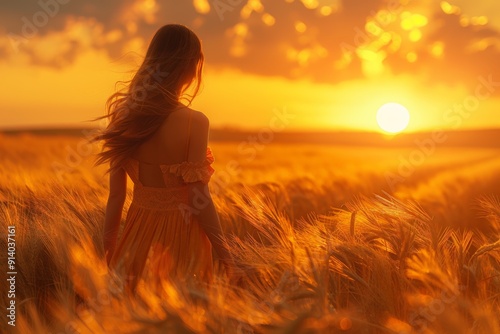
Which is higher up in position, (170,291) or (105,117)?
(105,117)

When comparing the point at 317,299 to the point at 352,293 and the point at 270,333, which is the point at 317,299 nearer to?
the point at 270,333

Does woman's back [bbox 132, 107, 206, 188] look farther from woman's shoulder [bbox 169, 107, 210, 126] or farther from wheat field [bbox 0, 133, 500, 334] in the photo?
wheat field [bbox 0, 133, 500, 334]

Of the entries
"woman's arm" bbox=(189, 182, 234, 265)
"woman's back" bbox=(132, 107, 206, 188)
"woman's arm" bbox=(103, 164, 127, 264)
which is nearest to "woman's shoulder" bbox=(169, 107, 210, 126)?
"woman's back" bbox=(132, 107, 206, 188)

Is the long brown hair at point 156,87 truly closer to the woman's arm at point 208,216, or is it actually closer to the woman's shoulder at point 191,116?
the woman's shoulder at point 191,116

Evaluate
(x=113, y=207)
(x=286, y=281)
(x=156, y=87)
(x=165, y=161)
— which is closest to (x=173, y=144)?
(x=165, y=161)

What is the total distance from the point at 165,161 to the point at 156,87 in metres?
0.29

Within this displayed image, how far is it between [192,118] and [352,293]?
0.90 m

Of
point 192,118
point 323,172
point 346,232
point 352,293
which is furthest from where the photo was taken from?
point 323,172

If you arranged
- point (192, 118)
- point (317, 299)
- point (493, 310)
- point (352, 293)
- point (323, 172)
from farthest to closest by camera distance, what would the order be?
point (323, 172) < point (192, 118) < point (352, 293) < point (493, 310) < point (317, 299)

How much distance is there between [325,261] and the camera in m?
1.79

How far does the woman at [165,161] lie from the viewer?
7.82 feet

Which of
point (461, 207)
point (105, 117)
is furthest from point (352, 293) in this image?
point (461, 207)

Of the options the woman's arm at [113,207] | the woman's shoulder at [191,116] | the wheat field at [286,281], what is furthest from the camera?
the woman's arm at [113,207]

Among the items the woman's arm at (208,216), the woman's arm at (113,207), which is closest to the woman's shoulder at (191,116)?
the woman's arm at (208,216)
